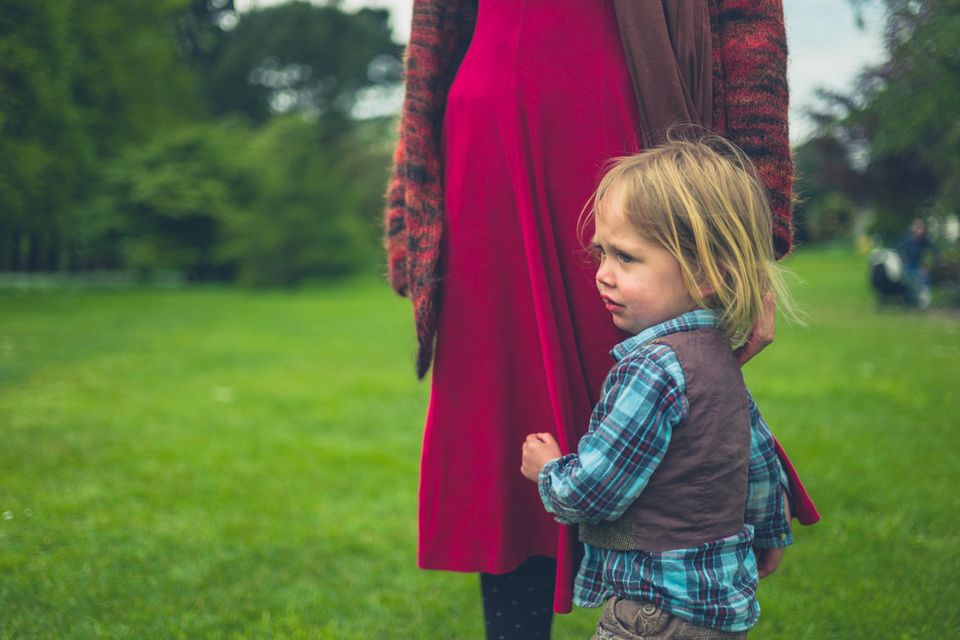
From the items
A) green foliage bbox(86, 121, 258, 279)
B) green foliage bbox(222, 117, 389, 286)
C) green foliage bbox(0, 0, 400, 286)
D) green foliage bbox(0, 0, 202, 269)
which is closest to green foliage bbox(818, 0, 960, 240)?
green foliage bbox(0, 0, 202, 269)

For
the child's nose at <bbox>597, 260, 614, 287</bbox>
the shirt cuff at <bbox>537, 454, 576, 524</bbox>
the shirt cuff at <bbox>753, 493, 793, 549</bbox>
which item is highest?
the child's nose at <bbox>597, 260, 614, 287</bbox>

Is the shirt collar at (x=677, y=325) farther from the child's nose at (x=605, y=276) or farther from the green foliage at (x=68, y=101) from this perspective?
the green foliage at (x=68, y=101)

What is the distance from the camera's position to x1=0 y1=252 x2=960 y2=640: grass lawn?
2.56 m

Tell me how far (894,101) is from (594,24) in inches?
83.9

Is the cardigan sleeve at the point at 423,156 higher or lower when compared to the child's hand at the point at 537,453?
higher

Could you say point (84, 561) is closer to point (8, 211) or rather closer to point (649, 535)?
point (649, 535)

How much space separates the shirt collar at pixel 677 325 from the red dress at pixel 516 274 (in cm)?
19

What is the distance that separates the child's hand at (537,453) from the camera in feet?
4.83

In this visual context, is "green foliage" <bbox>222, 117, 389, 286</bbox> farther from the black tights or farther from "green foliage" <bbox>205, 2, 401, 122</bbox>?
the black tights

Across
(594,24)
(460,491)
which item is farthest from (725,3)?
(460,491)

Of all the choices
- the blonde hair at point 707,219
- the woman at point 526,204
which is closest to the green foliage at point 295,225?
Answer: the woman at point 526,204

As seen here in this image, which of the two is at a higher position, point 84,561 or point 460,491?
point 460,491

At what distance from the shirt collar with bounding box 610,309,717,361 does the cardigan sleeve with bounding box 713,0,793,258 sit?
0.25 metres

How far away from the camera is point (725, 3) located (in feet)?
4.93
